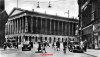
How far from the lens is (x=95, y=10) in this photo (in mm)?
38188

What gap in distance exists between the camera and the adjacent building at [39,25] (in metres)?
88.2

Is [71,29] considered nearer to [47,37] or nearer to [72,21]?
[72,21]

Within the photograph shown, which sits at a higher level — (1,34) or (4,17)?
(4,17)

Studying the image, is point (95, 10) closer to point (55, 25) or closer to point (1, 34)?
point (1, 34)

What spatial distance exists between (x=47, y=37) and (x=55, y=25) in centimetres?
1270

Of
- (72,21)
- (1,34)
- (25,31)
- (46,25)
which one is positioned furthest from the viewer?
(72,21)

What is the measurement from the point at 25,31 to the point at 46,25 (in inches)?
890

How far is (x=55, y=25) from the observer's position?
108875mm

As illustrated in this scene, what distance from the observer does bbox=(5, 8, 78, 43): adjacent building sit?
290 ft

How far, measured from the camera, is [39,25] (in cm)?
10025

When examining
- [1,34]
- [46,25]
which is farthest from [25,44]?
[46,25]

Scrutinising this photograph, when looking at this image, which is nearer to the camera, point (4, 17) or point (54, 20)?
A: point (4, 17)

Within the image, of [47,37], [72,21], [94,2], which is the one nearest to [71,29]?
[72,21]

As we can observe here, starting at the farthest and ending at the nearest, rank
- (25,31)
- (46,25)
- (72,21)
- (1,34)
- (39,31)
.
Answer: (72,21), (46,25), (39,31), (25,31), (1,34)
